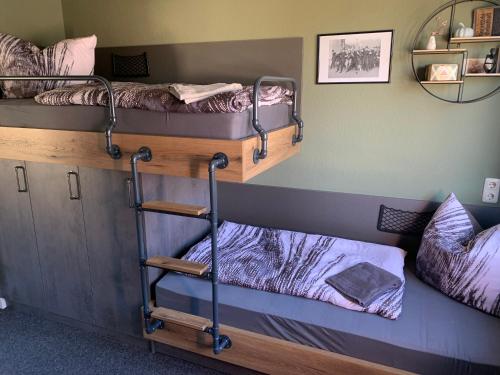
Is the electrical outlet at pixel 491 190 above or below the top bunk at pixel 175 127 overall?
below

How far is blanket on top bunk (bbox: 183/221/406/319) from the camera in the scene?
189 cm

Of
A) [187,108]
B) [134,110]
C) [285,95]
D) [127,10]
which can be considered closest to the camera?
[187,108]

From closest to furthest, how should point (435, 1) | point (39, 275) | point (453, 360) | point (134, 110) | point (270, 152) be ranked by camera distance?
1. point (453, 360)
2. point (134, 110)
3. point (270, 152)
4. point (435, 1)
5. point (39, 275)

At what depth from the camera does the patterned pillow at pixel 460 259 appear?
1758 mm

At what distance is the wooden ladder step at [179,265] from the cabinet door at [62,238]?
2.00ft

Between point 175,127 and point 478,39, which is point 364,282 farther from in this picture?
point 478,39

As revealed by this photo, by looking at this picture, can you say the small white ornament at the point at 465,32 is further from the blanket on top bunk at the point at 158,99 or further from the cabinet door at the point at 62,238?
the cabinet door at the point at 62,238

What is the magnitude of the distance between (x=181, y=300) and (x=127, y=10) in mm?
2187

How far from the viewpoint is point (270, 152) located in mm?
1948

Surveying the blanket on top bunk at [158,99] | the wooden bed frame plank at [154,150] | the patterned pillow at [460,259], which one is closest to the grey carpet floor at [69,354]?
the wooden bed frame plank at [154,150]

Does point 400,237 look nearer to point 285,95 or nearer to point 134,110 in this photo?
point 285,95

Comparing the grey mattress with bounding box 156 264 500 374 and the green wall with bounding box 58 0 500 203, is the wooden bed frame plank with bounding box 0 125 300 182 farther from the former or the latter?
the grey mattress with bounding box 156 264 500 374

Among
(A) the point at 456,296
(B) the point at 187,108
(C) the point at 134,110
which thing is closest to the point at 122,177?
(C) the point at 134,110

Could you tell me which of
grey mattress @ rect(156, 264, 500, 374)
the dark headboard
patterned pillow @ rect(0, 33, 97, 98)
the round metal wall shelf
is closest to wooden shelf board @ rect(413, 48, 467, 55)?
the round metal wall shelf
